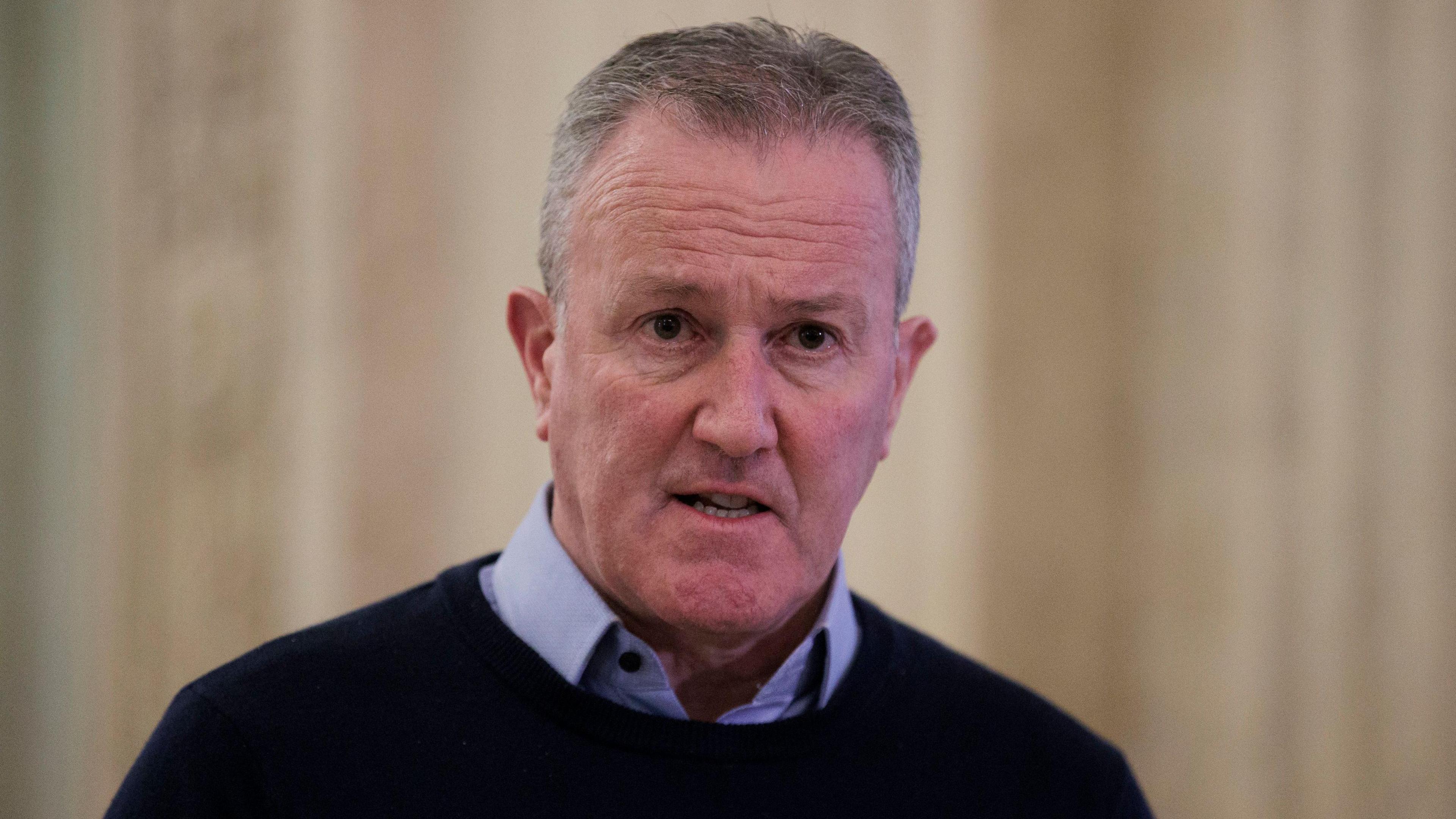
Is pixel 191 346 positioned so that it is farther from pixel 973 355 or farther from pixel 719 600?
pixel 719 600

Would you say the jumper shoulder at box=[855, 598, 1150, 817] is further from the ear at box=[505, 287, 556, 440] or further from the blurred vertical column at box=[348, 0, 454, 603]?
the blurred vertical column at box=[348, 0, 454, 603]

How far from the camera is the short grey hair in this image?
1505mm

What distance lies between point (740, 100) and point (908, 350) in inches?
19.3

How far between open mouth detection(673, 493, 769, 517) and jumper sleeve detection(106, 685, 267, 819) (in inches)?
23.8

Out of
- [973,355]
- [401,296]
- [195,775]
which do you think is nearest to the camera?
[195,775]

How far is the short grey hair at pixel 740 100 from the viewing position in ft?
4.94

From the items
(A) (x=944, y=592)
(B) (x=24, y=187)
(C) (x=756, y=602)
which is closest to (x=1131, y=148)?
(A) (x=944, y=592)

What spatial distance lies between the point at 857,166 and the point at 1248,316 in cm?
198

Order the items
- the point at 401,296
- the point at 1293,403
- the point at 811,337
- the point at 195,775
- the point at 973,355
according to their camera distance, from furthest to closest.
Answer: the point at 973,355
the point at 401,296
the point at 1293,403
the point at 811,337
the point at 195,775

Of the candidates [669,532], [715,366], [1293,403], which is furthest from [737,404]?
[1293,403]

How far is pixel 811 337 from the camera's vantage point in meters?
1.54

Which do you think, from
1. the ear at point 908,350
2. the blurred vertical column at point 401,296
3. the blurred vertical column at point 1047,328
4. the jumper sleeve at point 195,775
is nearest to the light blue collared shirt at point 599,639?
the ear at point 908,350

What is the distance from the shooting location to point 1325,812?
2.87 m

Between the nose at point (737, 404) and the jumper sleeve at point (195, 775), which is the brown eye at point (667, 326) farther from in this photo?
the jumper sleeve at point (195, 775)
